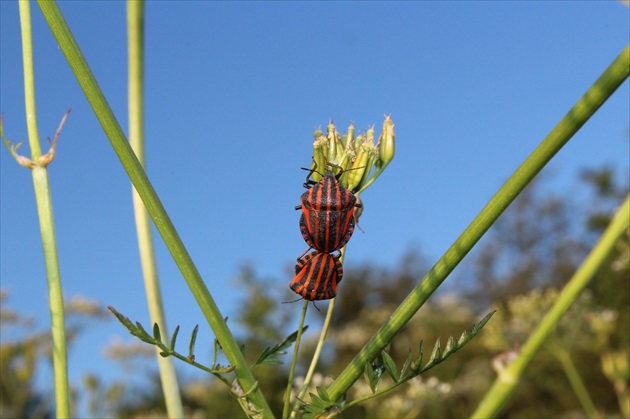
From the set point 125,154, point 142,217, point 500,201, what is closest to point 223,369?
point 125,154

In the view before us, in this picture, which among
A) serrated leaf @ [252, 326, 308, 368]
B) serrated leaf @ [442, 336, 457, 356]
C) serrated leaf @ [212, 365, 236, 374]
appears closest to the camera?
serrated leaf @ [212, 365, 236, 374]

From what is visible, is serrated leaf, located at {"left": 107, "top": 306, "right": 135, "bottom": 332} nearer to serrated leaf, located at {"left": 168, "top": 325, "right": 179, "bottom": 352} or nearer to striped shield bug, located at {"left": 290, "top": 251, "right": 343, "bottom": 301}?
serrated leaf, located at {"left": 168, "top": 325, "right": 179, "bottom": 352}

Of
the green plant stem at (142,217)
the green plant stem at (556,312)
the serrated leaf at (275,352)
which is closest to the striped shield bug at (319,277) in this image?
the serrated leaf at (275,352)

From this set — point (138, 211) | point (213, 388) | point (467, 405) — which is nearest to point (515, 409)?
point (467, 405)

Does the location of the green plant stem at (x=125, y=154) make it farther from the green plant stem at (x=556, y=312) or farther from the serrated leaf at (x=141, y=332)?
the green plant stem at (x=556, y=312)

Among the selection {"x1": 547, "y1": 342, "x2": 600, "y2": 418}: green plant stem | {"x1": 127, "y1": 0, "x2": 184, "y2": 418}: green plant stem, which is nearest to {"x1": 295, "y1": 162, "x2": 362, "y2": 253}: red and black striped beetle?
{"x1": 127, "y1": 0, "x2": 184, "y2": 418}: green plant stem

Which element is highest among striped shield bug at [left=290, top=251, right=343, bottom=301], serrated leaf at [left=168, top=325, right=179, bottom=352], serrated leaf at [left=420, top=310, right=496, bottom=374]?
striped shield bug at [left=290, top=251, right=343, bottom=301]
